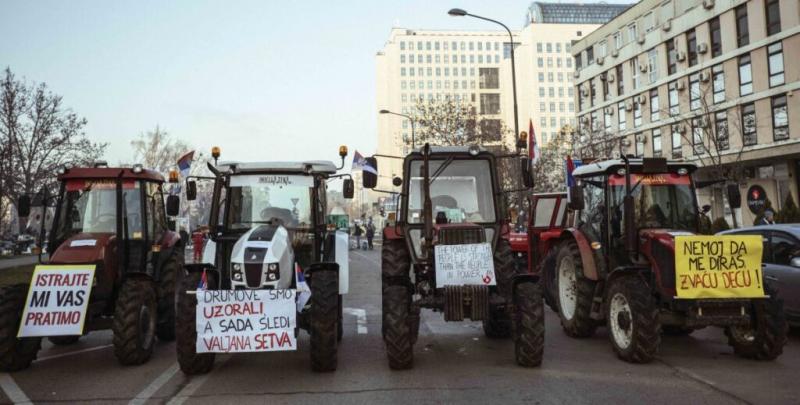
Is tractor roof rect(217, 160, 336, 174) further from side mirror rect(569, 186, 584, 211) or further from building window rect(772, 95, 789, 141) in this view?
building window rect(772, 95, 789, 141)

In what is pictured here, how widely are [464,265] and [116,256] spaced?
455 centimetres

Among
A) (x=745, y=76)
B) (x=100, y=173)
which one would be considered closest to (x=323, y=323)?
(x=100, y=173)

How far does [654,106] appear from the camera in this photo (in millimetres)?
40969

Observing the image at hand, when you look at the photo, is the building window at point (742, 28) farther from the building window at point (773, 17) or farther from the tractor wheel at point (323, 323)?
the tractor wheel at point (323, 323)

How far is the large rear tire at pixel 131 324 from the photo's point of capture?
7.41 m

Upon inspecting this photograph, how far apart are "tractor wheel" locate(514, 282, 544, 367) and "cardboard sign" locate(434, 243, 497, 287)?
0.45 meters

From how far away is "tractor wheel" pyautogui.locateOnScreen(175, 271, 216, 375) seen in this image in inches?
267

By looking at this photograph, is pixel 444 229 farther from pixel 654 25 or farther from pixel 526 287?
pixel 654 25

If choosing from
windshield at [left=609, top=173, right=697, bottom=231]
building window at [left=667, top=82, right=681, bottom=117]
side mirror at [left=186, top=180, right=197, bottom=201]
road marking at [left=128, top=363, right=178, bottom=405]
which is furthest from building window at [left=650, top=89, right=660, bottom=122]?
road marking at [left=128, top=363, right=178, bottom=405]

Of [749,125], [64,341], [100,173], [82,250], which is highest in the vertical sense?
[749,125]

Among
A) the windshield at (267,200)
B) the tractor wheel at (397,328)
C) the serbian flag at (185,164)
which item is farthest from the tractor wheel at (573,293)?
the serbian flag at (185,164)

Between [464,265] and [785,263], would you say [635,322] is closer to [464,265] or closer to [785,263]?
[464,265]

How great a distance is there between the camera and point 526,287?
23.4 ft

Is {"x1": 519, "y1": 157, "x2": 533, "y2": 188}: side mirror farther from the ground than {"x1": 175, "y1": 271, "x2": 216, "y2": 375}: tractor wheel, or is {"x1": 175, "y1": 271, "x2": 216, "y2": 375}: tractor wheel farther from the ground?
{"x1": 519, "y1": 157, "x2": 533, "y2": 188}: side mirror
